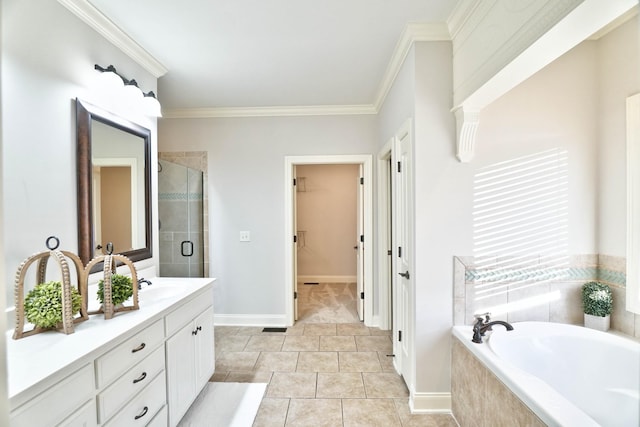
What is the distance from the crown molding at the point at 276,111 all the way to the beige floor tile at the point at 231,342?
8.14 ft

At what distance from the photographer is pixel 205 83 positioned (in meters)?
3.05

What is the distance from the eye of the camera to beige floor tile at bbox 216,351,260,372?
2834mm

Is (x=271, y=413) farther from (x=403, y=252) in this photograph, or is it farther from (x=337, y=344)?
(x=403, y=252)

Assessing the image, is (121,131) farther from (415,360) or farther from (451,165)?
(415,360)

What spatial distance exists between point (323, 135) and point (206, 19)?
75.1 inches

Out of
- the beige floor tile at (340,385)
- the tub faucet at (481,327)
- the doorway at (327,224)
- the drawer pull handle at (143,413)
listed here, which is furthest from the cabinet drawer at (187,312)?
the doorway at (327,224)

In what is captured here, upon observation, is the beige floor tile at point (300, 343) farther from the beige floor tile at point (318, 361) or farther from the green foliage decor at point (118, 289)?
the green foliage decor at point (118, 289)

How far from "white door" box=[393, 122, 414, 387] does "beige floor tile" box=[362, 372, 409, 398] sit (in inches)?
3.2

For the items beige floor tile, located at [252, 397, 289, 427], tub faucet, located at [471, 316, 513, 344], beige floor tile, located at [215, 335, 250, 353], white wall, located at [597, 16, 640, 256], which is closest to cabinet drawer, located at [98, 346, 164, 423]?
beige floor tile, located at [252, 397, 289, 427]

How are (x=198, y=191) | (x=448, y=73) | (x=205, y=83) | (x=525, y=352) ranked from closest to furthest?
(x=525, y=352) < (x=448, y=73) < (x=205, y=83) < (x=198, y=191)

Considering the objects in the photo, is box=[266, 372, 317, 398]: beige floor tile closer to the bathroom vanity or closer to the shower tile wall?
the bathroom vanity

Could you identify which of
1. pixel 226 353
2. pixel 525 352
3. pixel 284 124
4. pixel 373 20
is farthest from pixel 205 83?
pixel 525 352

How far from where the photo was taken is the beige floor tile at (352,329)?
11.7 ft

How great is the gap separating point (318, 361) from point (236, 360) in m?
0.75
